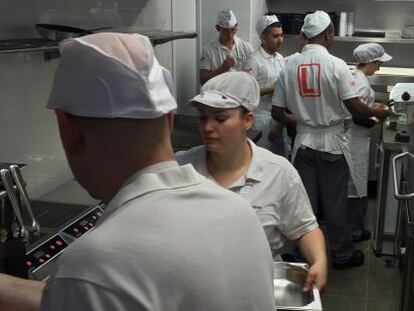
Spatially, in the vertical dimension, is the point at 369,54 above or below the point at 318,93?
above

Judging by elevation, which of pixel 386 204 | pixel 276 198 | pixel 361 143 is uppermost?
pixel 276 198

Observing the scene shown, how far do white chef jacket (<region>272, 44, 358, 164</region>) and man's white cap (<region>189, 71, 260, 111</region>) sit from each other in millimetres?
1275

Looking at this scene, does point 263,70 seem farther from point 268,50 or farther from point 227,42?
point 227,42

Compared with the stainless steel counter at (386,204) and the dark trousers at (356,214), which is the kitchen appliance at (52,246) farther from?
the dark trousers at (356,214)

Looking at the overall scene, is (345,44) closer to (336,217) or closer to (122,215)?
(336,217)

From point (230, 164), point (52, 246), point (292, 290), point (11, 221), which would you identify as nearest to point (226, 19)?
point (230, 164)

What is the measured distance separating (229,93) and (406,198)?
84 centimetres

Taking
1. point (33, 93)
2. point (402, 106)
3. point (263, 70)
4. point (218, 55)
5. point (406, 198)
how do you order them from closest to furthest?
point (33, 93), point (406, 198), point (402, 106), point (263, 70), point (218, 55)

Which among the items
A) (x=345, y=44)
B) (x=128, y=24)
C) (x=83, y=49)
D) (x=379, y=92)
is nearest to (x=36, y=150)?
(x=128, y=24)

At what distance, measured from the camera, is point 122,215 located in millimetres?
695

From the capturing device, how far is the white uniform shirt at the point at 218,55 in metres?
Result: 4.02

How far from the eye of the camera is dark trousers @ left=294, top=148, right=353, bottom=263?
9.94 ft

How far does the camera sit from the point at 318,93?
2.89m

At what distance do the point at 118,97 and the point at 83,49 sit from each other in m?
0.08
